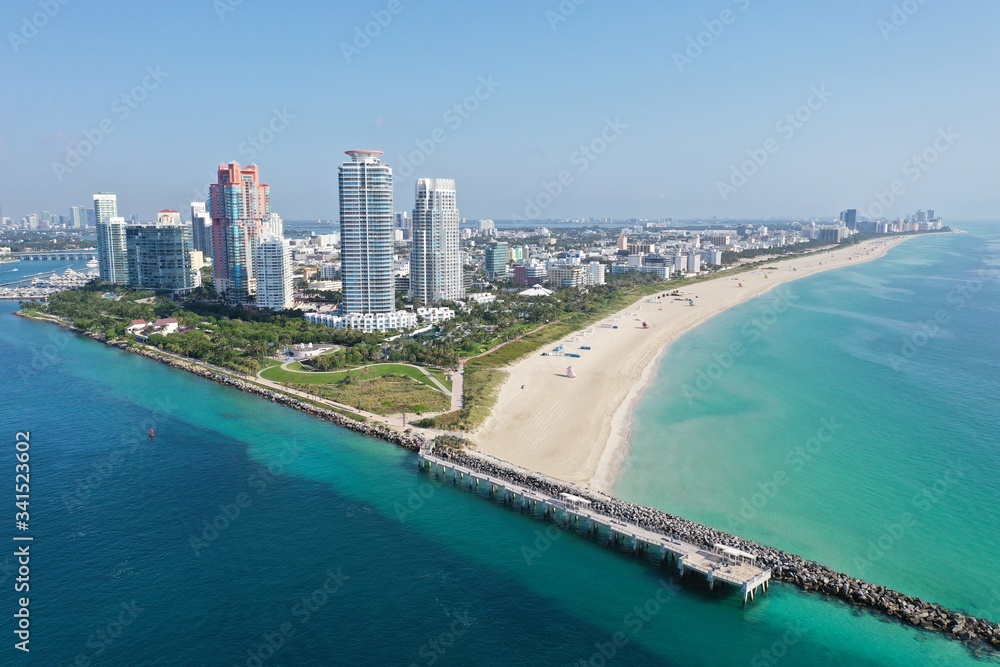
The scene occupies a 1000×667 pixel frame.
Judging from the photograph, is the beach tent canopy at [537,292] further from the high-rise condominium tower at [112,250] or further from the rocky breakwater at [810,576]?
the rocky breakwater at [810,576]

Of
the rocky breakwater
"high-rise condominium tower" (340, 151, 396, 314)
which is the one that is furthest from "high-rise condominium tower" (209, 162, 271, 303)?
the rocky breakwater

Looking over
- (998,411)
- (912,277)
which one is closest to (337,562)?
(998,411)

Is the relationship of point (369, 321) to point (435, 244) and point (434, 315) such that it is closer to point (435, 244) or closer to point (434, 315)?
point (434, 315)

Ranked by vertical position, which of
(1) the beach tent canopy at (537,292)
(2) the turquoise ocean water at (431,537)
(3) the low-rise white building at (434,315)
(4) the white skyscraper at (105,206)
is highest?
(4) the white skyscraper at (105,206)

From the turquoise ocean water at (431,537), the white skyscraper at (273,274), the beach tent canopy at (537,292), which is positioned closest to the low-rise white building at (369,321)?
the white skyscraper at (273,274)

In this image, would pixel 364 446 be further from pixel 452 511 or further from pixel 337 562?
pixel 337 562

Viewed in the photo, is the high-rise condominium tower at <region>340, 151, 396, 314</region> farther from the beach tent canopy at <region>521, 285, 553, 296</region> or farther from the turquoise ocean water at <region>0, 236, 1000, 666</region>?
the beach tent canopy at <region>521, 285, 553, 296</region>
